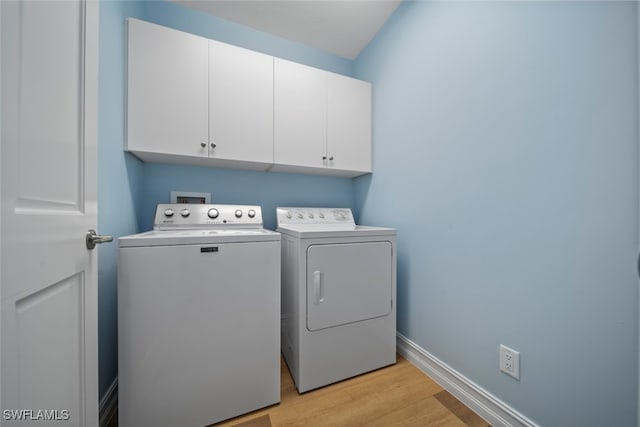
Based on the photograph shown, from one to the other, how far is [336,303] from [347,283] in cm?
13

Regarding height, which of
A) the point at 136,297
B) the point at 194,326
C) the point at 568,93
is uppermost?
the point at 568,93

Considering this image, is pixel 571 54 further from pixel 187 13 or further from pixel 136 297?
pixel 187 13

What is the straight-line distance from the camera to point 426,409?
1191 mm

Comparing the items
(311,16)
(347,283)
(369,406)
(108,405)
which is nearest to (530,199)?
(347,283)

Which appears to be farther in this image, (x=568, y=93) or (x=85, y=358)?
(x=568, y=93)

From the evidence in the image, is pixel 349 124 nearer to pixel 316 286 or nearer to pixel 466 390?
pixel 316 286

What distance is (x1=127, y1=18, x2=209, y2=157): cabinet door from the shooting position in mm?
1350

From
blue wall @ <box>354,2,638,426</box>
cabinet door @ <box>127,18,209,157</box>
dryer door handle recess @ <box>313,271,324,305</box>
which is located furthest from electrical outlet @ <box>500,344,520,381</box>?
cabinet door @ <box>127,18,209,157</box>

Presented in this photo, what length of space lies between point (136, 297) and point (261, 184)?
1.19m

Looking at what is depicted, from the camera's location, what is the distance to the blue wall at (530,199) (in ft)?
2.54

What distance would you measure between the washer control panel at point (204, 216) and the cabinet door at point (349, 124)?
76 cm

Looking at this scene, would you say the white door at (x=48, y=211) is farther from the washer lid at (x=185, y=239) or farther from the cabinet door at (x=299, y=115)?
the cabinet door at (x=299, y=115)

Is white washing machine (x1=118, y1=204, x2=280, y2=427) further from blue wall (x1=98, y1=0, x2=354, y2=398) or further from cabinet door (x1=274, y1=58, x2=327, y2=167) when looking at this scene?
cabinet door (x1=274, y1=58, x2=327, y2=167)

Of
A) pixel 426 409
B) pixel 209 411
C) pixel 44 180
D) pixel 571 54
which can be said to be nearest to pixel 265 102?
pixel 44 180
